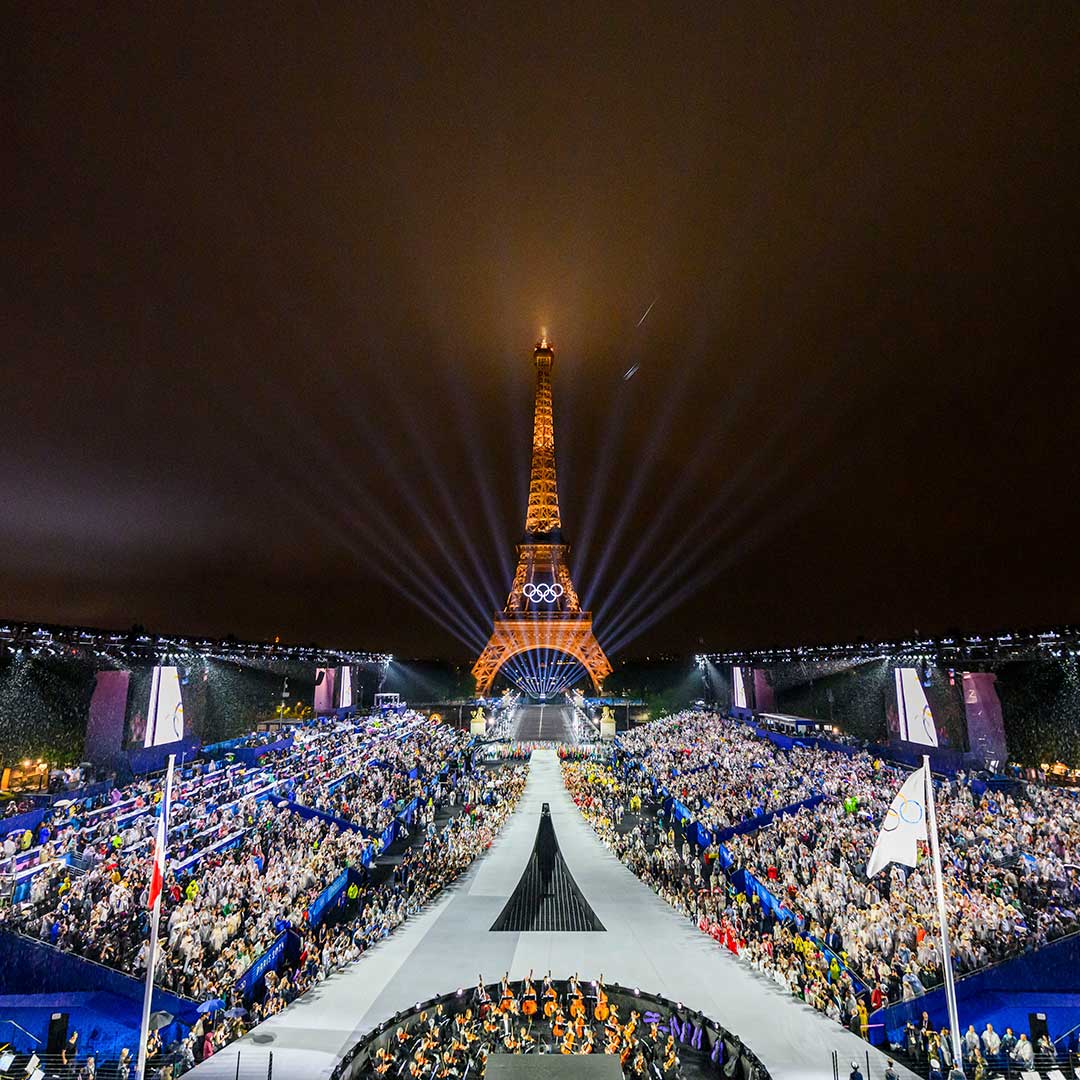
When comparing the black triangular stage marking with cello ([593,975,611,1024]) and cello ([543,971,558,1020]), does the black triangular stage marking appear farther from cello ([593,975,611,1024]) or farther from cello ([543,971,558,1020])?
cello ([593,975,611,1024])

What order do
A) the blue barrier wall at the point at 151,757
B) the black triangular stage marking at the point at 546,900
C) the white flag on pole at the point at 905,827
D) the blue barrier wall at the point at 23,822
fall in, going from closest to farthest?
1. the white flag on pole at the point at 905,827
2. the black triangular stage marking at the point at 546,900
3. the blue barrier wall at the point at 23,822
4. the blue barrier wall at the point at 151,757

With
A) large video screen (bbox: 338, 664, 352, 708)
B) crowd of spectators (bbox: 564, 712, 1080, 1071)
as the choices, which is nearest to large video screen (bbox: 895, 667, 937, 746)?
crowd of spectators (bbox: 564, 712, 1080, 1071)

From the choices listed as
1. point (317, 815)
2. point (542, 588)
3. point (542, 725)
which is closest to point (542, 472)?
point (542, 588)

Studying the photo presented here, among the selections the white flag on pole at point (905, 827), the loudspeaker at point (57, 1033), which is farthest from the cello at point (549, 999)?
the loudspeaker at point (57, 1033)

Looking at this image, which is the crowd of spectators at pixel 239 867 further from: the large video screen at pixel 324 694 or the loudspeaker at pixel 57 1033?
the large video screen at pixel 324 694

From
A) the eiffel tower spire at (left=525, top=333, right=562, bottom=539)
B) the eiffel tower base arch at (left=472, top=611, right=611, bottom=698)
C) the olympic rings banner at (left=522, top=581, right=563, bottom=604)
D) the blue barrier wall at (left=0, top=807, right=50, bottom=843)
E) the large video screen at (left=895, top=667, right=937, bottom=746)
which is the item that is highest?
the eiffel tower spire at (left=525, top=333, right=562, bottom=539)

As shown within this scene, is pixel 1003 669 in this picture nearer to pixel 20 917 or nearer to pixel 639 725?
pixel 639 725
